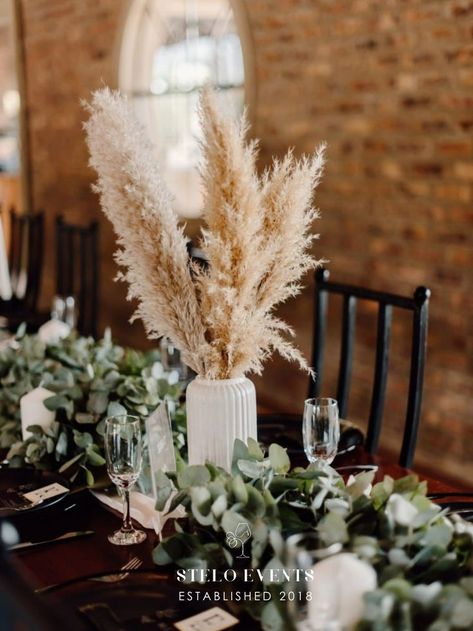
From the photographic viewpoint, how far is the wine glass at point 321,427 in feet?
4.87

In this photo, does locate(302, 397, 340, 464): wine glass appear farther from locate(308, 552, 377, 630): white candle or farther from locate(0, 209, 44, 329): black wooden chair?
locate(0, 209, 44, 329): black wooden chair

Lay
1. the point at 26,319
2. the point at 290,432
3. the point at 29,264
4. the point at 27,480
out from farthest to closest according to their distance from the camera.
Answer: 1. the point at 29,264
2. the point at 26,319
3. the point at 290,432
4. the point at 27,480

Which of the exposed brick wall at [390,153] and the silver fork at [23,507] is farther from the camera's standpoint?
the exposed brick wall at [390,153]

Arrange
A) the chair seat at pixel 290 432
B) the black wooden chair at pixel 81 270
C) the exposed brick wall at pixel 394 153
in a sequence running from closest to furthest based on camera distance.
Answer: the chair seat at pixel 290 432 < the exposed brick wall at pixel 394 153 < the black wooden chair at pixel 81 270

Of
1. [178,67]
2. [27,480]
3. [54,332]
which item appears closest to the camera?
[27,480]

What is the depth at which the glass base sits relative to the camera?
1405mm

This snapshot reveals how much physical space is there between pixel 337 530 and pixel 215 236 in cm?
51

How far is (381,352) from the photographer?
2.08 m

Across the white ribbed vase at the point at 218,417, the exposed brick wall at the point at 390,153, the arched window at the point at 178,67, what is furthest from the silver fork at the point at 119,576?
the arched window at the point at 178,67

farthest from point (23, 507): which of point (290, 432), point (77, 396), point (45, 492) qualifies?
point (290, 432)

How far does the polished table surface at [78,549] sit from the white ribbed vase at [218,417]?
0.54ft

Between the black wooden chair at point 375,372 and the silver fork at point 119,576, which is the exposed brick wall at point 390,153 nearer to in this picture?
the black wooden chair at point 375,372

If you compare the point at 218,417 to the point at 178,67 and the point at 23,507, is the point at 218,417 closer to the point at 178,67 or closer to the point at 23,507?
the point at 23,507

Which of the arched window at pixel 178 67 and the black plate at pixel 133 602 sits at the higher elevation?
the arched window at pixel 178 67
